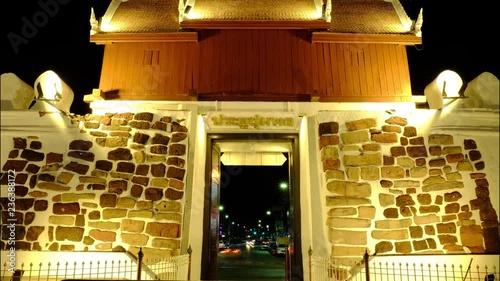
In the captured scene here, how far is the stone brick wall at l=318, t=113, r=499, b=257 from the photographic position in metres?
6.07

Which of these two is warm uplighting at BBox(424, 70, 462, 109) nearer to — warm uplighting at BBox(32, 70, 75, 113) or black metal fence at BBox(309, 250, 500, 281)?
black metal fence at BBox(309, 250, 500, 281)

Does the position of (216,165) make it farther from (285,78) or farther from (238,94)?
(285,78)

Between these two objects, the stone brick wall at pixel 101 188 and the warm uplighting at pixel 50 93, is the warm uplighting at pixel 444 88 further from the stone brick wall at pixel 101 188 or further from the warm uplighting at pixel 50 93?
the warm uplighting at pixel 50 93

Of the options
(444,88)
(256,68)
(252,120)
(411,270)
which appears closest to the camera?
(411,270)

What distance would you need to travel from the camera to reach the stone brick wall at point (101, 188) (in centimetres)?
609

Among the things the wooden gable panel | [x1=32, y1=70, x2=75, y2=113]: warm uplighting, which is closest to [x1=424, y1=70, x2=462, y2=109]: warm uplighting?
the wooden gable panel

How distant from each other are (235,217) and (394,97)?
47.5m

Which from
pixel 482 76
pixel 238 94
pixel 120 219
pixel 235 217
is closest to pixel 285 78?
pixel 238 94

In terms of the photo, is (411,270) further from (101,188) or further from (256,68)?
(101,188)

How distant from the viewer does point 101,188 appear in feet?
21.0

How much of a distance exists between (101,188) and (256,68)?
3960 mm

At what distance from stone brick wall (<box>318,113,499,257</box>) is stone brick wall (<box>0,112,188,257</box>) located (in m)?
2.76

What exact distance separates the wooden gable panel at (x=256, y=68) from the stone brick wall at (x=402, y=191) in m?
1.33

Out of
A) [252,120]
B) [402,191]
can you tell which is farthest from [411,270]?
[252,120]
